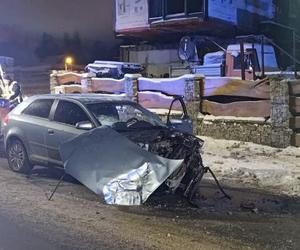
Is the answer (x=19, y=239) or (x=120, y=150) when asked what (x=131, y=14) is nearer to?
(x=120, y=150)

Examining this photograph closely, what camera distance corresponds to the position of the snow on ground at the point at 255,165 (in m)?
8.73

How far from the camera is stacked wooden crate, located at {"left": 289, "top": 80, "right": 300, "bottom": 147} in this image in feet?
38.0

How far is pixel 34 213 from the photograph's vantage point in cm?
672

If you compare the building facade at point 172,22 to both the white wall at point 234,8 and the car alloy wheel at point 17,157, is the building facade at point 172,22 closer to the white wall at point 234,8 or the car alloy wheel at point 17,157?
the white wall at point 234,8

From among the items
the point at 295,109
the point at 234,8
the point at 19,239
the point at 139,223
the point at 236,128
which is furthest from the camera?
the point at 234,8

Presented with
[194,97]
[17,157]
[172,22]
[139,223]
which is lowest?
[139,223]

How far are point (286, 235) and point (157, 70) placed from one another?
2359 centimetres

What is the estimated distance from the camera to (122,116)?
842 cm

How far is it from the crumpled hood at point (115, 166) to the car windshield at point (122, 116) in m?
0.53

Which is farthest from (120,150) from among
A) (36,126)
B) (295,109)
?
(295,109)

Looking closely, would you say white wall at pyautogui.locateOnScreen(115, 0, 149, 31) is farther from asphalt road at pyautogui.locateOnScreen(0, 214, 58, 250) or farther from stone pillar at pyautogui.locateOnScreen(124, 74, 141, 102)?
asphalt road at pyautogui.locateOnScreen(0, 214, 58, 250)

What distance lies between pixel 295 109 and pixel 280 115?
349mm

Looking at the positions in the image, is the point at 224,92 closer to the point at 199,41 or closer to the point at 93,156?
the point at 93,156

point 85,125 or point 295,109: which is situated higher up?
point 85,125
